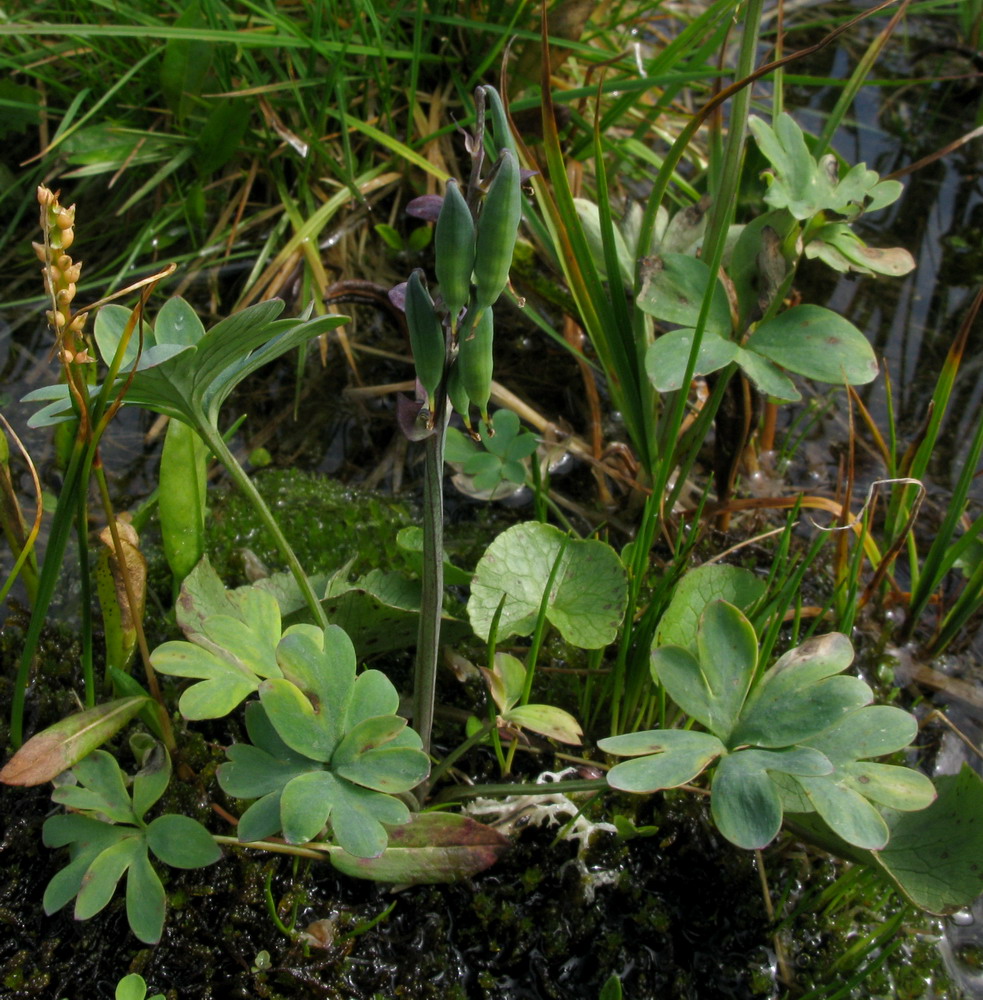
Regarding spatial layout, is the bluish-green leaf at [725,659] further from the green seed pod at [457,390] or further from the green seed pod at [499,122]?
the green seed pod at [499,122]

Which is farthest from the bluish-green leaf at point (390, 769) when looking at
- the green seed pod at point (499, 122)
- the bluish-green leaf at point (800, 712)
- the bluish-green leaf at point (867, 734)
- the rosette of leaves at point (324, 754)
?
the green seed pod at point (499, 122)

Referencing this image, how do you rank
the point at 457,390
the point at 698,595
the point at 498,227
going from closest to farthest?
the point at 498,227 → the point at 457,390 → the point at 698,595

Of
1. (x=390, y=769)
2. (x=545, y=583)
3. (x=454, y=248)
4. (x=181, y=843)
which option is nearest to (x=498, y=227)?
(x=454, y=248)

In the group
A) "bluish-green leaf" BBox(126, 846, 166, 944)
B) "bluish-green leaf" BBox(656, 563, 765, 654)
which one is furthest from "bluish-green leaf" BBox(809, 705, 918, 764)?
"bluish-green leaf" BBox(126, 846, 166, 944)

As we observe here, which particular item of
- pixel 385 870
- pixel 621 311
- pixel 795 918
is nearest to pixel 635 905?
pixel 795 918

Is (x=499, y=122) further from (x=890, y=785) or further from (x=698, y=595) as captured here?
(x=890, y=785)

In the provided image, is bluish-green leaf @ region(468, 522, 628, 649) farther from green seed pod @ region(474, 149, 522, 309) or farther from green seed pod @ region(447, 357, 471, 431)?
green seed pod @ region(474, 149, 522, 309)
